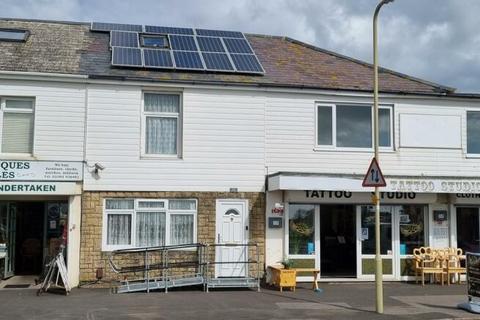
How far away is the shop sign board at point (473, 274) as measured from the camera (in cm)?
1283

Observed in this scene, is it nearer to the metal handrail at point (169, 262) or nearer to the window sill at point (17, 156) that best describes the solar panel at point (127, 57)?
the window sill at point (17, 156)

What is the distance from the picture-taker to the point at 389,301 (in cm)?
1393

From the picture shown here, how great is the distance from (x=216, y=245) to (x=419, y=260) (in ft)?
19.1

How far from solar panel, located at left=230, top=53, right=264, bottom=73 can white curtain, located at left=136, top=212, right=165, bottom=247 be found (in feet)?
16.0

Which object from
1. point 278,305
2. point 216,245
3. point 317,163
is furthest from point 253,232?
point 278,305

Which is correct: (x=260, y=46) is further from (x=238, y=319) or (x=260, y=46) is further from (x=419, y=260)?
(x=238, y=319)

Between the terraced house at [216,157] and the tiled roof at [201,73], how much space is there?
86mm

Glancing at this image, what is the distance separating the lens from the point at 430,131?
18.0 metres

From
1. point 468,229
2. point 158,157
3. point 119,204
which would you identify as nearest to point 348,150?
point 468,229

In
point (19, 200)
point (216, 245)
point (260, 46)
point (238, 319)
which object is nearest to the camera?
point (238, 319)

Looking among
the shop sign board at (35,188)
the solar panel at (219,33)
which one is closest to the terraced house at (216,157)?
the shop sign board at (35,188)

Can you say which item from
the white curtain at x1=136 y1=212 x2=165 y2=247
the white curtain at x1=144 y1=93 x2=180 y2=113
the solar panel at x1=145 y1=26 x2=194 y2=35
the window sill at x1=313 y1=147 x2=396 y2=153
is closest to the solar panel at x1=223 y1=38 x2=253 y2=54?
the solar panel at x1=145 y1=26 x2=194 y2=35

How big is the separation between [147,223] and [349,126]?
21.0ft

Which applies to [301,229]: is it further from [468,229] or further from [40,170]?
[40,170]
